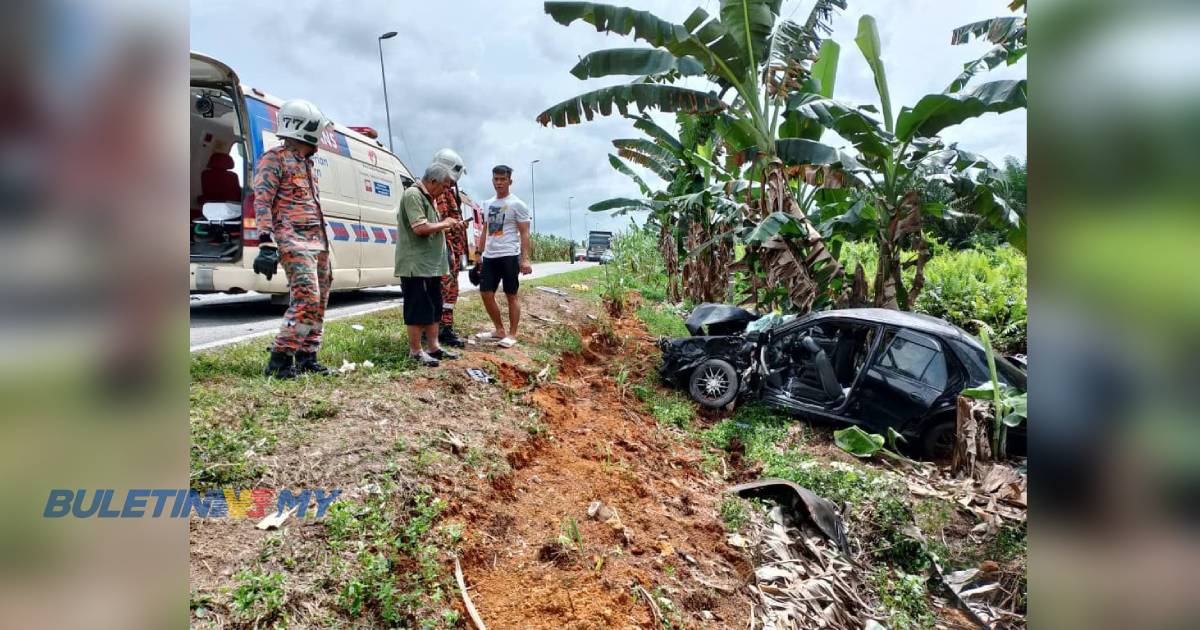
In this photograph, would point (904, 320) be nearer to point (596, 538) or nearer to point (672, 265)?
point (596, 538)

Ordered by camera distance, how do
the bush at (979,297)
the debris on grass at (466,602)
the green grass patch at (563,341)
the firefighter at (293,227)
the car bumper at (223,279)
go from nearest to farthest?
the debris on grass at (466,602)
the firefighter at (293,227)
the car bumper at (223,279)
the green grass patch at (563,341)
the bush at (979,297)

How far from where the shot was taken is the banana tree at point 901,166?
239 inches

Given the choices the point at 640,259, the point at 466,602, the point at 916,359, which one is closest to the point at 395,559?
the point at 466,602

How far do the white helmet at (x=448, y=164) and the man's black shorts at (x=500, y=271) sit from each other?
1.03 meters

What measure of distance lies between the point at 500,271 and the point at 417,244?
4.28 ft

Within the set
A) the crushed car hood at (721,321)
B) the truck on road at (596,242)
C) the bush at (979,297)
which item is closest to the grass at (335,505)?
the crushed car hood at (721,321)

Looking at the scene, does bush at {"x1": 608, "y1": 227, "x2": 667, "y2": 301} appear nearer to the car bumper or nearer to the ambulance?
the ambulance

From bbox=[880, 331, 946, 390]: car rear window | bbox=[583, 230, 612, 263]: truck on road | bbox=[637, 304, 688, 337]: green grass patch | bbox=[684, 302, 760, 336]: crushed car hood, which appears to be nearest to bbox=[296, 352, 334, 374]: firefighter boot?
bbox=[684, 302, 760, 336]: crushed car hood

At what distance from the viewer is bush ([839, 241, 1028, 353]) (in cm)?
912

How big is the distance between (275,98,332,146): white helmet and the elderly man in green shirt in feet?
3.19

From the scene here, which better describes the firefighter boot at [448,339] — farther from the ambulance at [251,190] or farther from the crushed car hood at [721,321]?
the crushed car hood at [721,321]
